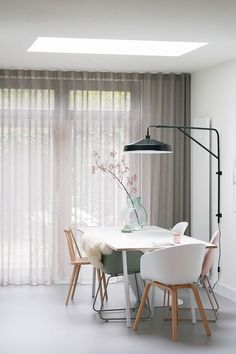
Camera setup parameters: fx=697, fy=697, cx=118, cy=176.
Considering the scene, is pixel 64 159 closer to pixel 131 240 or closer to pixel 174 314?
pixel 131 240

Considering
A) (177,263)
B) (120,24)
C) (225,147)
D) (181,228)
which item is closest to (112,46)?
(120,24)

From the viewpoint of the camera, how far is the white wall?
24.2 feet

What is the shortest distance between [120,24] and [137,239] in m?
2.03

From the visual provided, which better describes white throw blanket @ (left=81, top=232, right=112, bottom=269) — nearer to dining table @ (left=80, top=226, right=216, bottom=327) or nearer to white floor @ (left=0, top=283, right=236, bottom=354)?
dining table @ (left=80, top=226, right=216, bottom=327)

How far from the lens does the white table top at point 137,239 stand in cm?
597

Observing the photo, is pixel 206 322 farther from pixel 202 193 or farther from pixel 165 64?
pixel 165 64

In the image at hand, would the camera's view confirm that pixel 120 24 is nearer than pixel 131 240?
Yes

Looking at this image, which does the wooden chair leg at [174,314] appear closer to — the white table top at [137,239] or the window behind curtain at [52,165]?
the white table top at [137,239]

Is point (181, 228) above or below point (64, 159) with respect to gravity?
below

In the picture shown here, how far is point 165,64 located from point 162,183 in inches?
60.1

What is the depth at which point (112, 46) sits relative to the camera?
268 inches

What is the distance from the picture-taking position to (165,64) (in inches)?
304

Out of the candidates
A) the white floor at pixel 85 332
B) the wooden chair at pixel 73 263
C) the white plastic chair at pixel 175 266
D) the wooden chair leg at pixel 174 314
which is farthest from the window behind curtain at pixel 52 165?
the wooden chair leg at pixel 174 314

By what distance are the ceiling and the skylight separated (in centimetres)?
14
